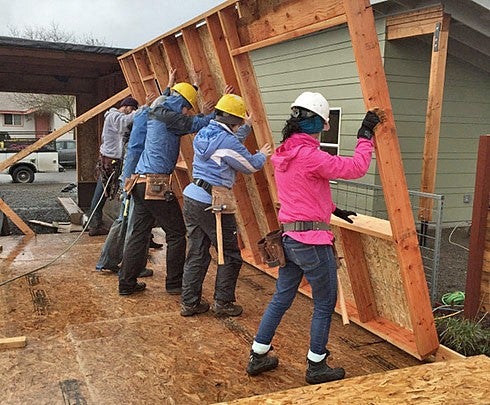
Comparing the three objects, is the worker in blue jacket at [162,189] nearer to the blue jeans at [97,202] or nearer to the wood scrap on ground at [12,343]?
the wood scrap on ground at [12,343]

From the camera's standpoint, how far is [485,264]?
3934mm

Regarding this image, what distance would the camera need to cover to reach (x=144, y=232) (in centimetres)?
481

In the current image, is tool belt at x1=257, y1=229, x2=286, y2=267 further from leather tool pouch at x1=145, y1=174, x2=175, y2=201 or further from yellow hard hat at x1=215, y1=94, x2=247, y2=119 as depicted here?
leather tool pouch at x1=145, y1=174, x2=175, y2=201

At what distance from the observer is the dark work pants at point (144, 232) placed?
4.70 metres

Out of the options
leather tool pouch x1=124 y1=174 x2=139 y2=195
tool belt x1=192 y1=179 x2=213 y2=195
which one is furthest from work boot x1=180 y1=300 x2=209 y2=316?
leather tool pouch x1=124 y1=174 x2=139 y2=195

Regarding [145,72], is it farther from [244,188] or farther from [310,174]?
[310,174]

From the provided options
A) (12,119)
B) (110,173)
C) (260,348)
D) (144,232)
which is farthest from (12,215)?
(12,119)

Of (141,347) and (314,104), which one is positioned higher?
(314,104)

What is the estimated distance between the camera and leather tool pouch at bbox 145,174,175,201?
455 centimetres

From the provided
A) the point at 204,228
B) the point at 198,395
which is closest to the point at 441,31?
the point at 204,228

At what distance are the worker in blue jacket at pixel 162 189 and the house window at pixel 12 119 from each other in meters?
39.5

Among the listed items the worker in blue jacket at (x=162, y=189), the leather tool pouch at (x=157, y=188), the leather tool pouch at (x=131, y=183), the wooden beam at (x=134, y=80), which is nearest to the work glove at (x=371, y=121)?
the worker in blue jacket at (x=162, y=189)

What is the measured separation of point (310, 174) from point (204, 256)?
161cm

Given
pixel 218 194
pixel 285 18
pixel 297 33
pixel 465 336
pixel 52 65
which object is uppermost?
pixel 52 65
